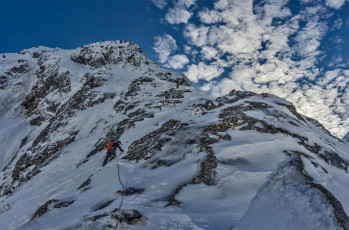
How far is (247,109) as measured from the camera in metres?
16.6

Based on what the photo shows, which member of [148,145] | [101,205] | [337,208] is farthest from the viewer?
[148,145]

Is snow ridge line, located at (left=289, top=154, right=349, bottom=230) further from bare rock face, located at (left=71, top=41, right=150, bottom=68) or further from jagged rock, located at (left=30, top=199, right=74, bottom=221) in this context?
bare rock face, located at (left=71, top=41, right=150, bottom=68)

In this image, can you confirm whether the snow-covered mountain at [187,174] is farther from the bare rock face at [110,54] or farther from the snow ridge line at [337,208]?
the bare rock face at [110,54]

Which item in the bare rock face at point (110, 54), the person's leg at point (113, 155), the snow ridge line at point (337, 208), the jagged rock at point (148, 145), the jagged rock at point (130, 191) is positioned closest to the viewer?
the snow ridge line at point (337, 208)

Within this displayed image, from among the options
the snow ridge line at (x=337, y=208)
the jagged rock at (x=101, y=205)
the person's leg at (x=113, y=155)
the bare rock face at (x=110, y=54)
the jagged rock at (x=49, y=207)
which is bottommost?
the jagged rock at (x=49, y=207)

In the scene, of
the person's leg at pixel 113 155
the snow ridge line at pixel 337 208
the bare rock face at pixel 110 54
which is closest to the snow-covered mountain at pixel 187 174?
the snow ridge line at pixel 337 208

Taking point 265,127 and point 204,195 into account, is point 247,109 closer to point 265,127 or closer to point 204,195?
point 265,127

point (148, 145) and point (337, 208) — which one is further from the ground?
point (148, 145)

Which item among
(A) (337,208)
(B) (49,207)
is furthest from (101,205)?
(A) (337,208)

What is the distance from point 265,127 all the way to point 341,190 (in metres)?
5.19

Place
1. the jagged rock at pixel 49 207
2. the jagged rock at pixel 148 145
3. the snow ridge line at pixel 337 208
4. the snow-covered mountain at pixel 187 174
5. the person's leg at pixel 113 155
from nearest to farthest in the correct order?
1. the snow ridge line at pixel 337 208
2. the snow-covered mountain at pixel 187 174
3. the jagged rock at pixel 49 207
4. the jagged rock at pixel 148 145
5. the person's leg at pixel 113 155

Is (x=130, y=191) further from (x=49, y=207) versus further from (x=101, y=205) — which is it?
(x=49, y=207)

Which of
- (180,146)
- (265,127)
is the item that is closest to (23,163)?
(180,146)

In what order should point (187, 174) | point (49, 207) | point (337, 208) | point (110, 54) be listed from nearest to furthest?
point (337, 208) → point (187, 174) → point (49, 207) → point (110, 54)
